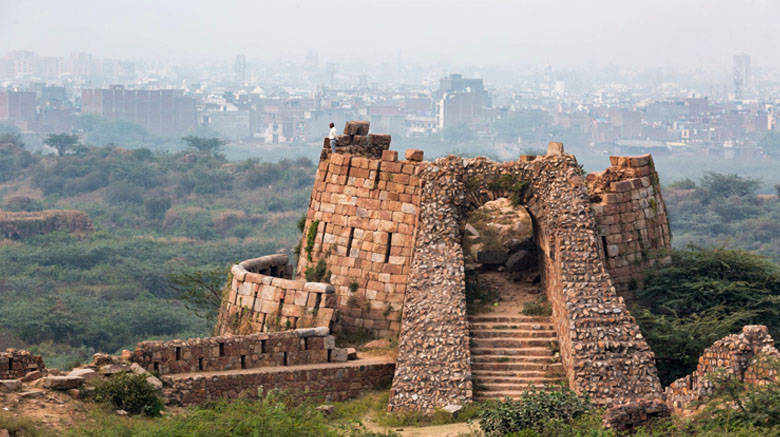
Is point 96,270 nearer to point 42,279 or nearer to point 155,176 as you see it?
point 42,279

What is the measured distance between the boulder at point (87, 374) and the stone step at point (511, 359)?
668 centimetres

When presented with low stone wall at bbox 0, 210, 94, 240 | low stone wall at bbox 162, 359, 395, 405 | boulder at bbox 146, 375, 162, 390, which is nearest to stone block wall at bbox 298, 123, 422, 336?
low stone wall at bbox 162, 359, 395, 405

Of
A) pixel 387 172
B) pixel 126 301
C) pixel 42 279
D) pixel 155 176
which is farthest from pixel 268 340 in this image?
pixel 155 176

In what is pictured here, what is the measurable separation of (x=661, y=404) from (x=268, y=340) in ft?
24.7

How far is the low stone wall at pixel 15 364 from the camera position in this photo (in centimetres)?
2094

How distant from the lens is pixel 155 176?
13562 centimetres

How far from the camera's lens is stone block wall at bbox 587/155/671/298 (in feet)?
85.7

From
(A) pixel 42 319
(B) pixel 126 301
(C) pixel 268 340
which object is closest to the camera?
(C) pixel 268 340

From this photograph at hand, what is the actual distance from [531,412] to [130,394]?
6.13 m

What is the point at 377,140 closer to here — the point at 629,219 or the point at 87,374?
the point at 629,219

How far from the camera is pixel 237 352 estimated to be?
76.5 feet

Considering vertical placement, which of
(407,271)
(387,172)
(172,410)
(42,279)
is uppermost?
(387,172)

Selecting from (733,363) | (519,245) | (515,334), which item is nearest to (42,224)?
(519,245)

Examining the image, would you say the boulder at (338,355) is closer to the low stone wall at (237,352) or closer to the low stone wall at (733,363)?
the low stone wall at (237,352)
